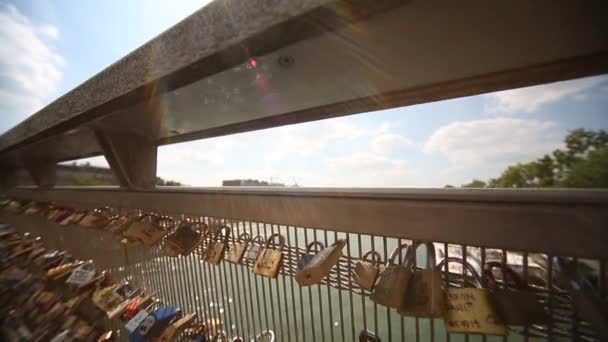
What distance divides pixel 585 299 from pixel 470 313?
0.57 feet

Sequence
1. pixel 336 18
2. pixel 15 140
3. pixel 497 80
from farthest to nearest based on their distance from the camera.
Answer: pixel 15 140 → pixel 497 80 → pixel 336 18

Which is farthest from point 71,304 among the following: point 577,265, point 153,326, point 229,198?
point 577,265

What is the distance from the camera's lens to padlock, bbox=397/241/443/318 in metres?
0.46

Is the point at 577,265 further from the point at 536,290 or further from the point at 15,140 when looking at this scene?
the point at 15,140

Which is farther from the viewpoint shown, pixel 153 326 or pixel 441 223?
pixel 153 326

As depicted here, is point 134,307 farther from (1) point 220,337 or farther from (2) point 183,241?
(2) point 183,241

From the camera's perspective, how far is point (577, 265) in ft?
1.44

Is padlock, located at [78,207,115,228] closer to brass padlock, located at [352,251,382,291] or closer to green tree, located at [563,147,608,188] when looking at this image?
brass padlock, located at [352,251,382,291]

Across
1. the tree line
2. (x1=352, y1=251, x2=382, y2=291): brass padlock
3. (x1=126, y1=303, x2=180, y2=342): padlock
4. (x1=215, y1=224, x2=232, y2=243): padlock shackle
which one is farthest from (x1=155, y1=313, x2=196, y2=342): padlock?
the tree line

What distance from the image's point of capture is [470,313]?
1.42 feet

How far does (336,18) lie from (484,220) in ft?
1.59

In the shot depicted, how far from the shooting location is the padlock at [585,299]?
0.37 m

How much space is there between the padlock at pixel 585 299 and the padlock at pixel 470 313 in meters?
0.13

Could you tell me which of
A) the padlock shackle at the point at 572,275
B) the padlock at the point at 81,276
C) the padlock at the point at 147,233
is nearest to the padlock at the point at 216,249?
the padlock at the point at 147,233
